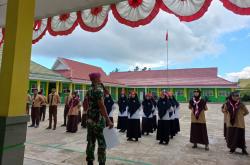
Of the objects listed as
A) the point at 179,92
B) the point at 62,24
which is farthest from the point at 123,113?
the point at 179,92

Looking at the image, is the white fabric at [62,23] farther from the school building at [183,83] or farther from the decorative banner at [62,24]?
the school building at [183,83]

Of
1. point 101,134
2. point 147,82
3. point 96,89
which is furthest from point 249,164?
point 147,82

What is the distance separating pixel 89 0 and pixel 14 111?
7.30ft

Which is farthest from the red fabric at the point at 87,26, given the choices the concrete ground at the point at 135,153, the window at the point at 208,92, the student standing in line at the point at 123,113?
the window at the point at 208,92

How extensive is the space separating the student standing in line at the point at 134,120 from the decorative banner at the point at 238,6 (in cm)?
499

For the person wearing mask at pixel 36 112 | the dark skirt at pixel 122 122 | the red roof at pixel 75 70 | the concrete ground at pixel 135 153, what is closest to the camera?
the concrete ground at pixel 135 153

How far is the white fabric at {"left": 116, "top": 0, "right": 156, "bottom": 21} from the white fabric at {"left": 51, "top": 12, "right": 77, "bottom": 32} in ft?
3.42

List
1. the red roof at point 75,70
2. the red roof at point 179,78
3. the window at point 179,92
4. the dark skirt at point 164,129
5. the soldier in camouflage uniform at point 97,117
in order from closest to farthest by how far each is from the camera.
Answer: the soldier in camouflage uniform at point 97,117, the dark skirt at point 164,129, the red roof at point 75,70, the red roof at point 179,78, the window at point 179,92

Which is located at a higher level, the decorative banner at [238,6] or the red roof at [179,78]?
the red roof at [179,78]

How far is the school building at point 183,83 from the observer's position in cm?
3090

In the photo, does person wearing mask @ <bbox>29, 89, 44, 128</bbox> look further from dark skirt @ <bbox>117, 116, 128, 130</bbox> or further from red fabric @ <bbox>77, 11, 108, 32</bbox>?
red fabric @ <bbox>77, 11, 108, 32</bbox>

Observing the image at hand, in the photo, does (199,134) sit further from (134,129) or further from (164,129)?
(134,129)

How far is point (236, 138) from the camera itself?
5652 millimetres

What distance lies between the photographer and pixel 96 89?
3502mm
